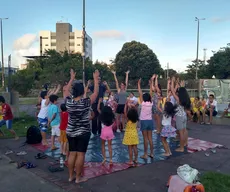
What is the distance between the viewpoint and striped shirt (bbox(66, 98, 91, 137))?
4.92 meters

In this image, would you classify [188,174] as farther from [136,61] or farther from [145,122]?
[136,61]

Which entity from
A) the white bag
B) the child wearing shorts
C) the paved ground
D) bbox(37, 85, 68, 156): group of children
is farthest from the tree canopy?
the white bag

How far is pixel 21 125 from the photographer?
1184 cm

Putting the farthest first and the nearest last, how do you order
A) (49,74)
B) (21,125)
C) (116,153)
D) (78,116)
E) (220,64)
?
(220,64) → (49,74) → (21,125) → (116,153) → (78,116)

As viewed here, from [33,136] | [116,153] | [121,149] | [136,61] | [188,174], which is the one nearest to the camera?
[188,174]

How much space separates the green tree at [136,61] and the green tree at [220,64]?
1021cm

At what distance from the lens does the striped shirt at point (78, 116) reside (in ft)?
Result: 16.1

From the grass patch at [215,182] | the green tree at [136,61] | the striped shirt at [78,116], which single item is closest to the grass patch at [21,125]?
the striped shirt at [78,116]

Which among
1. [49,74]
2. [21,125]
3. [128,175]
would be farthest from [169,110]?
[49,74]

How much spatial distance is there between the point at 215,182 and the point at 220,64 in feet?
120

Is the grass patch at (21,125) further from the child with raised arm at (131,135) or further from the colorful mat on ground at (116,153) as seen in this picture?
the child with raised arm at (131,135)

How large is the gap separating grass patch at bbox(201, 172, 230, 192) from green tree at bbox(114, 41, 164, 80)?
40.9 meters

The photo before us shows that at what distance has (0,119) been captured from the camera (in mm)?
9000

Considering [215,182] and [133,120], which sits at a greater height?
[133,120]
